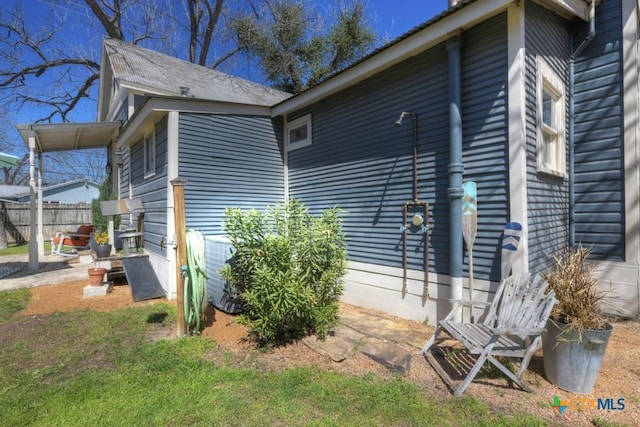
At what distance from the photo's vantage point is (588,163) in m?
4.48

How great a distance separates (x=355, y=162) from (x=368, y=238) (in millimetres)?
1278

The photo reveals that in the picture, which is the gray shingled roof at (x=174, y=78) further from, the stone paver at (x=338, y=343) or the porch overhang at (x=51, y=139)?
the stone paver at (x=338, y=343)

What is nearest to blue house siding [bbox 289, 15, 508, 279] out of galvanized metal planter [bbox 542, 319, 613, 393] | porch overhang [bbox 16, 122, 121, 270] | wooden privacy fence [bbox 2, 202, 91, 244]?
galvanized metal planter [bbox 542, 319, 613, 393]

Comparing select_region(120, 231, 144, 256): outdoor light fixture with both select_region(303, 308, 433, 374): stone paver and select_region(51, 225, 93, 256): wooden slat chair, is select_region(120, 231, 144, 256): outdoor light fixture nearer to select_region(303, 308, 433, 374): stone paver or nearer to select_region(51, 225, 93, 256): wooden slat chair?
select_region(51, 225, 93, 256): wooden slat chair

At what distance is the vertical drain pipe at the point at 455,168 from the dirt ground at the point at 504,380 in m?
1.06

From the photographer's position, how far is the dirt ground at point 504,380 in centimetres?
243

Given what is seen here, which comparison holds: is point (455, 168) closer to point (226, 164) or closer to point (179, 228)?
point (179, 228)

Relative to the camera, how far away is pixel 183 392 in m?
2.69

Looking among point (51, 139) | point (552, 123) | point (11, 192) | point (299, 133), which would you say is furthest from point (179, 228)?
point (11, 192)

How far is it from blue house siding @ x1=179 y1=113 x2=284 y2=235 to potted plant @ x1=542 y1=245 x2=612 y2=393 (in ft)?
17.1

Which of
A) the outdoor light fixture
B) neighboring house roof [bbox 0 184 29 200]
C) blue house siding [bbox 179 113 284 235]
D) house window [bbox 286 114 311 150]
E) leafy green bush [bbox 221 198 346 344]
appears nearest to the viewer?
leafy green bush [bbox 221 198 346 344]

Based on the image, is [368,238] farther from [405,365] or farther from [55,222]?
[55,222]

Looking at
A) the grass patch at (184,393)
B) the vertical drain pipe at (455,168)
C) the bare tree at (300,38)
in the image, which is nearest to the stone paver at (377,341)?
the grass patch at (184,393)

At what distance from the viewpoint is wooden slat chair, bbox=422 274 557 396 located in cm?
262
